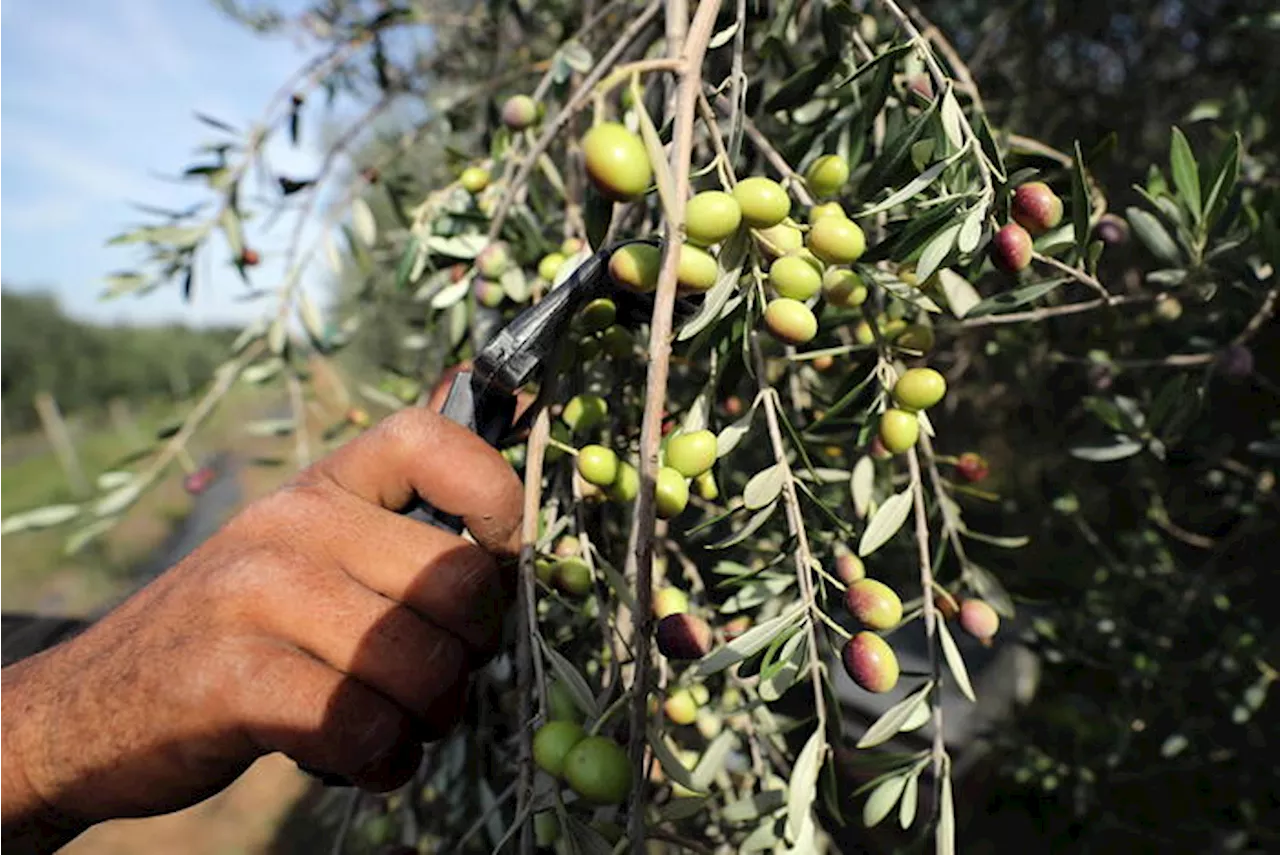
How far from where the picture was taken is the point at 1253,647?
186 cm

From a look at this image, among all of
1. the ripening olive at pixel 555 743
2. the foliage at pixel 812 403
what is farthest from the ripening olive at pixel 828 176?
the ripening olive at pixel 555 743

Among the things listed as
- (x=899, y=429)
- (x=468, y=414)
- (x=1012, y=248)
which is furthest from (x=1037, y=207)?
(x=468, y=414)

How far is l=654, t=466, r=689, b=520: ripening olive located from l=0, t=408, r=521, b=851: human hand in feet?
0.81

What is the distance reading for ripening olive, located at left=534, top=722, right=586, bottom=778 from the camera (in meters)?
0.79

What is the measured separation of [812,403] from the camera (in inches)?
54.7

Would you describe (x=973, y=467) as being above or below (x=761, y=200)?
below

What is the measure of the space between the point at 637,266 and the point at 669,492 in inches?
9.5

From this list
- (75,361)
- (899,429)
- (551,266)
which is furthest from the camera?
(75,361)

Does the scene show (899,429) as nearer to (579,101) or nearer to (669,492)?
(669,492)

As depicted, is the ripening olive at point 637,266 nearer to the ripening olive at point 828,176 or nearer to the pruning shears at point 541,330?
the pruning shears at point 541,330

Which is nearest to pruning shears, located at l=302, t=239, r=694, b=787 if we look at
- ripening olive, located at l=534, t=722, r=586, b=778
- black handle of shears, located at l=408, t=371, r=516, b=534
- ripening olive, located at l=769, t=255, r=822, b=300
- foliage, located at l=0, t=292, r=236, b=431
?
black handle of shears, located at l=408, t=371, r=516, b=534

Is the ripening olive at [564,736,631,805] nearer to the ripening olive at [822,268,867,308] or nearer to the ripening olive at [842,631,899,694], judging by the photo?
the ripening olive at [842,631,899,694]

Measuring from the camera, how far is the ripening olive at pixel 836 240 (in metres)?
0.86

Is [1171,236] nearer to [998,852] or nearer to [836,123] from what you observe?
[836,123]
